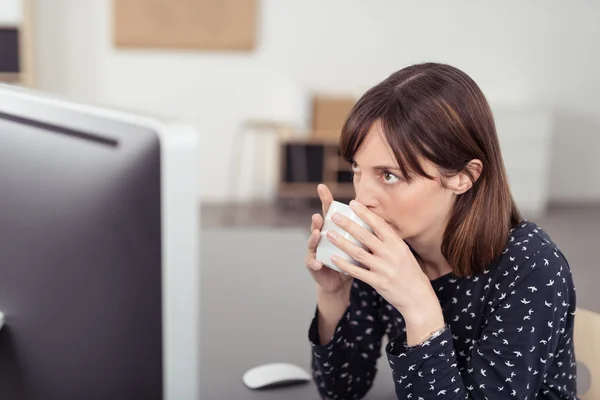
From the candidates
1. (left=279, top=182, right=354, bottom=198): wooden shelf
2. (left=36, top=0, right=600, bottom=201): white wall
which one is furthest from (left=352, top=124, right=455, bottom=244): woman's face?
(left=36, top=0, right=600, bottom=201): white wall

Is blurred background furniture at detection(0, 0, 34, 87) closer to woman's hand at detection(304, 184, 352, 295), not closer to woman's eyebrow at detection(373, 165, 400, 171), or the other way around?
woman's hand at detection(304, 184, 352, 295)

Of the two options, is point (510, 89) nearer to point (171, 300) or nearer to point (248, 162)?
point (248, 162)

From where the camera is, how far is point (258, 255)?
1.80m

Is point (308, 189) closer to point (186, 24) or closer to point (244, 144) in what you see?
point (244, 144)

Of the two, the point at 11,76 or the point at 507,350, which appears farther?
the point at 11,76

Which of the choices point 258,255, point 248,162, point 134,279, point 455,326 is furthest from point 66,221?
point 248,162

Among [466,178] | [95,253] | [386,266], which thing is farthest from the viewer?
[466,178]

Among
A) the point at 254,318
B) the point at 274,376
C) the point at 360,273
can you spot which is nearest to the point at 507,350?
the point at 360,273

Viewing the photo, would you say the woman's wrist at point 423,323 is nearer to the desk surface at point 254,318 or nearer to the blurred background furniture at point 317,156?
the desk surface at point 254,318

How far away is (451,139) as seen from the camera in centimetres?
97

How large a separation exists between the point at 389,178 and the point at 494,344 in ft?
0.88

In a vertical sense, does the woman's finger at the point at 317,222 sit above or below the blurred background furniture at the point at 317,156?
above

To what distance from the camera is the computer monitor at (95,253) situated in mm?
525

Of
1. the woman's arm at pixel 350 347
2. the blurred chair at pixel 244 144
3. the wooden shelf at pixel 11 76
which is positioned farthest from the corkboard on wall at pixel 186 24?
the woman's arm at pixel 350 347
